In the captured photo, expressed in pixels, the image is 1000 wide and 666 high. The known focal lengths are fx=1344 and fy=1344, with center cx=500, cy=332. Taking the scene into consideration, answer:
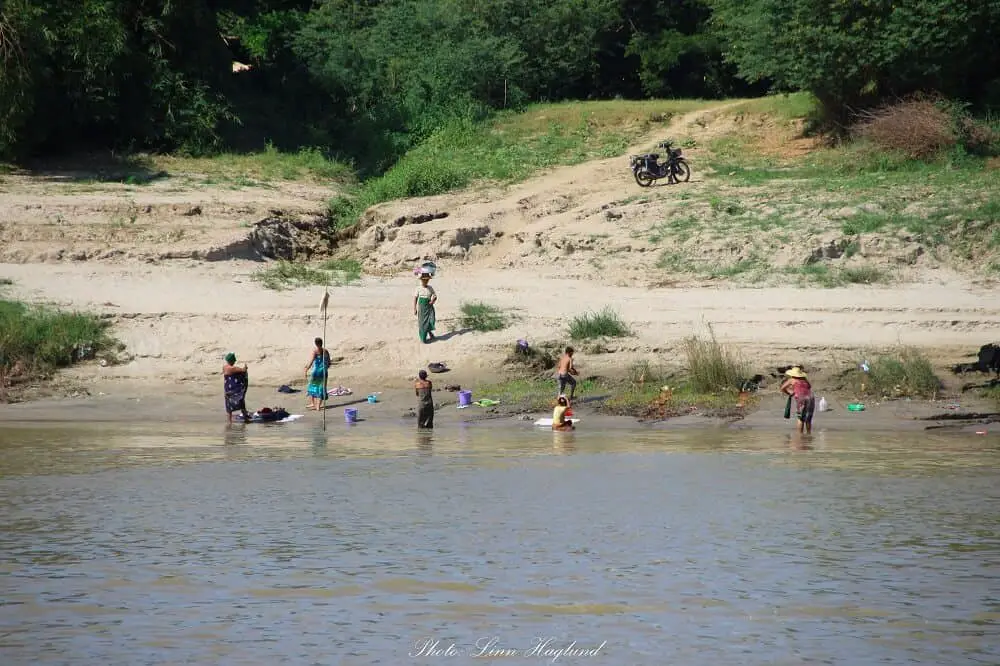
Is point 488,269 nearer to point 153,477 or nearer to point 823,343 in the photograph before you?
point 823,343

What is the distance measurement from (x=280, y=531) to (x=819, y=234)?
47.0ft

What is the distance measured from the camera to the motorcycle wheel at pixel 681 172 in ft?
93.2

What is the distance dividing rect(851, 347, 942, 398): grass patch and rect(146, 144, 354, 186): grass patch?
51.2 feet

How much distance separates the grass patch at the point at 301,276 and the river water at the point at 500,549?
21.2ft

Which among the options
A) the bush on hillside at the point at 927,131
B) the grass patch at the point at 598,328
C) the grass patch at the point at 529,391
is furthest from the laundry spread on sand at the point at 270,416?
the bush on hillside at the point at 927,131

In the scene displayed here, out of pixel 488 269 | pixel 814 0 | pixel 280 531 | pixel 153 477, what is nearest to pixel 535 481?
pixel 280 531

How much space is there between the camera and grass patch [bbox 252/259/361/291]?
919 inches

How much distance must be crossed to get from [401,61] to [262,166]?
28.4ft

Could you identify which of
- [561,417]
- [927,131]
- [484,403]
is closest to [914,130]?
[927,131]

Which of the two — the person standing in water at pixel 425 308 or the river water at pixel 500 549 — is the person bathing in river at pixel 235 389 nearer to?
the river water at pixel 500 549

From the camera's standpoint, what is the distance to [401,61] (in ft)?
126

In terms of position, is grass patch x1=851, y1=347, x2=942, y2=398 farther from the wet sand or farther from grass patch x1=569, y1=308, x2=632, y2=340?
grass patch x1=569, y1=308, x2=632, y2=340

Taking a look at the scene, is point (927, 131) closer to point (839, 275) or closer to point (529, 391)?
point (839, 275)

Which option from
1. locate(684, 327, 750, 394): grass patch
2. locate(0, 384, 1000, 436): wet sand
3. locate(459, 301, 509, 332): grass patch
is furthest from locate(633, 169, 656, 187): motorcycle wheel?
locate(0, 384, 1000, 436): wet sand
